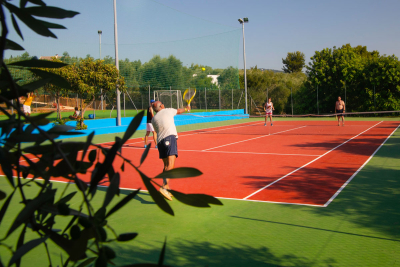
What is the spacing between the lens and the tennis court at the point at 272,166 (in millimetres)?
6987

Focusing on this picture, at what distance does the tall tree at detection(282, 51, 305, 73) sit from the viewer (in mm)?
68938

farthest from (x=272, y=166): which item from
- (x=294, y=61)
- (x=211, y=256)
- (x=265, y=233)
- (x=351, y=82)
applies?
(x=294, y=61)

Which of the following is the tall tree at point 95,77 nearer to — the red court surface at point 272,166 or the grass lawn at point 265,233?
the red court surface at point 272,166

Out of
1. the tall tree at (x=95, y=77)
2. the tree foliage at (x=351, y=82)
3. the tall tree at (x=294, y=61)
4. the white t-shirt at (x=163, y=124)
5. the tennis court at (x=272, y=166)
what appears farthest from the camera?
the tall tree at (x=294, y=61)

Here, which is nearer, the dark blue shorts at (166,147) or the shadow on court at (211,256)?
the shadow on court at (211,256)

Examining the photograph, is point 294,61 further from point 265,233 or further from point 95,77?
point 265,233

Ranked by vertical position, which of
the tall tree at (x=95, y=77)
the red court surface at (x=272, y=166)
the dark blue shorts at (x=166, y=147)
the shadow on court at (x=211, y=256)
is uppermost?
the tall tree at (x=95, y=77)

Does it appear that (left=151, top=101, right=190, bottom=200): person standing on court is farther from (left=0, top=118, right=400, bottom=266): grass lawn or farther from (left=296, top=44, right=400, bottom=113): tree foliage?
(left=296, top=44, right=400, bottom=113): tree foliage

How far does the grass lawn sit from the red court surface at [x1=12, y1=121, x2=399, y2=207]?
56 centimetres

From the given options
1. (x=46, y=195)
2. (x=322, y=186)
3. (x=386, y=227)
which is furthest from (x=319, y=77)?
(x=46, y=195)

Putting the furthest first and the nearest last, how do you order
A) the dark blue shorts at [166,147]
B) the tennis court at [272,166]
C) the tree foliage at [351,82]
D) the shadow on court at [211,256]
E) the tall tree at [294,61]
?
the tall tree at [294,61], the tree foliage at [351,82], the tennis court at [272,166], the dark blue shorts at [166,147], the shadow on court at [211,256]

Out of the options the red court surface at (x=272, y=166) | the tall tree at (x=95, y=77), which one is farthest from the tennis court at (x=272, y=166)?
the tall tree at (x=95, y=77)

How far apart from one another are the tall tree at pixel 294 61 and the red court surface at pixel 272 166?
54828 mm

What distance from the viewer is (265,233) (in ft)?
16.3
